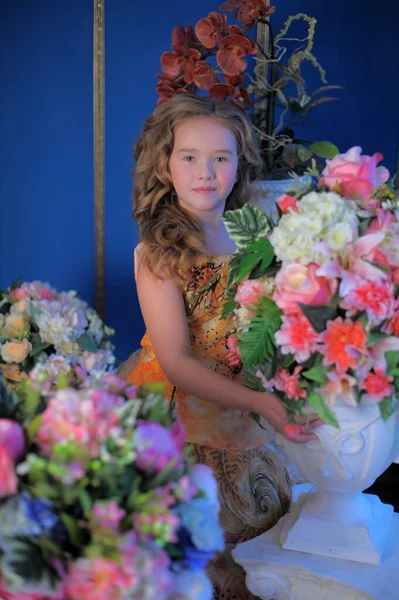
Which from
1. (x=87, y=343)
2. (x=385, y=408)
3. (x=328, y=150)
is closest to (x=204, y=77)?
(x=328, y=150)


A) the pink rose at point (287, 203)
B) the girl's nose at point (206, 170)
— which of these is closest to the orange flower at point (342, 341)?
the pink rose at point (287, 203)

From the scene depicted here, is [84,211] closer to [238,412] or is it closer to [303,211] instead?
[238,412]

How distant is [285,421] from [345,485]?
164 millimetres

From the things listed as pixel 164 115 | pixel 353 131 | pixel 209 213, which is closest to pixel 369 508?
pixel 209 213

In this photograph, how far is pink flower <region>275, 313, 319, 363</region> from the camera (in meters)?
1.11

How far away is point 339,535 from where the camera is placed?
4.26ft

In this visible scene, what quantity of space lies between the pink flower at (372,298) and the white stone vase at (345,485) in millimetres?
189

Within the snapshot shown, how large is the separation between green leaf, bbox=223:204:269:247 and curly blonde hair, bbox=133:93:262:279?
35cm

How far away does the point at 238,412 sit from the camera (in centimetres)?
156

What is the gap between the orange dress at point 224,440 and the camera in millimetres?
1401

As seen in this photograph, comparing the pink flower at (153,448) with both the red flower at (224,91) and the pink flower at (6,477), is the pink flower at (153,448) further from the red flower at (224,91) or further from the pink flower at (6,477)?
the red flower at (224,91)

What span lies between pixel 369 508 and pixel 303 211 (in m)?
0.60

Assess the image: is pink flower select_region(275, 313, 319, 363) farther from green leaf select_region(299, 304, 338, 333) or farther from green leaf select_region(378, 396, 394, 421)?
green leaf select_region(378, 396, 394, 421)

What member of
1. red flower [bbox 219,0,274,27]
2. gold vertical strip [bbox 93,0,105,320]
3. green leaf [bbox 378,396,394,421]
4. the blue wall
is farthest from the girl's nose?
gold vertical strip [bbox 93,0,105,320]
